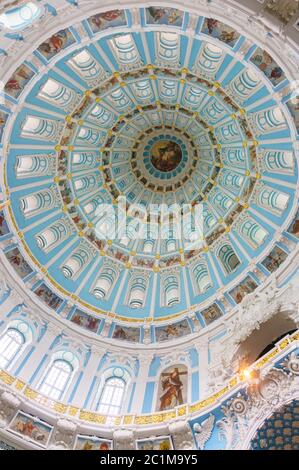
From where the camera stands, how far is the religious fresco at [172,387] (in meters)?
18.5

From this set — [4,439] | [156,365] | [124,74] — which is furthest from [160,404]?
[124,74]

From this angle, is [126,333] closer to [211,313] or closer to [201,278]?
[211,313]

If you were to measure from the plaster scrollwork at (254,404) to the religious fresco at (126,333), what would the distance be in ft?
29.6

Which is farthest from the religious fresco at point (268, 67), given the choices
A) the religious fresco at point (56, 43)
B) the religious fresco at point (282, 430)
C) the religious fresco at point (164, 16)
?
the religious fresco at point (282, 430)

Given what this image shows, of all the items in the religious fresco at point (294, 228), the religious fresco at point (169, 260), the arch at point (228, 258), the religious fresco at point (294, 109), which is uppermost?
the religious fresco at point (169, 260)

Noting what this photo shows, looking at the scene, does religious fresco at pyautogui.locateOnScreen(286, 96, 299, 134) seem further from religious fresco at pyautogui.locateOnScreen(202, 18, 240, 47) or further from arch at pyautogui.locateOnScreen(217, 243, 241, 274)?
arch at pyautogui.locateOnScreen(217, 243, 241, 274)

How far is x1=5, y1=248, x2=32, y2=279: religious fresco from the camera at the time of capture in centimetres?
2270

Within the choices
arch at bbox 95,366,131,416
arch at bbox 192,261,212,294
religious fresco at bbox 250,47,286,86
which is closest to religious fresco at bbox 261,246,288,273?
arch at bbox 192,261,212,294

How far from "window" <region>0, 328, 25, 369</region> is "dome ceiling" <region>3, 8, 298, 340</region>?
3.18m

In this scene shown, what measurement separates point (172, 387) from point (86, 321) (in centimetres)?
668

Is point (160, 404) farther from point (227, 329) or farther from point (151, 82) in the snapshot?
point (151, 82)

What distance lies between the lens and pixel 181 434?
15531 millimetres

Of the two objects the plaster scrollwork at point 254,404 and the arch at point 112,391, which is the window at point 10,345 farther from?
the plaster scrollwork at point 254,404

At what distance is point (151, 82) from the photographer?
2623 cm
